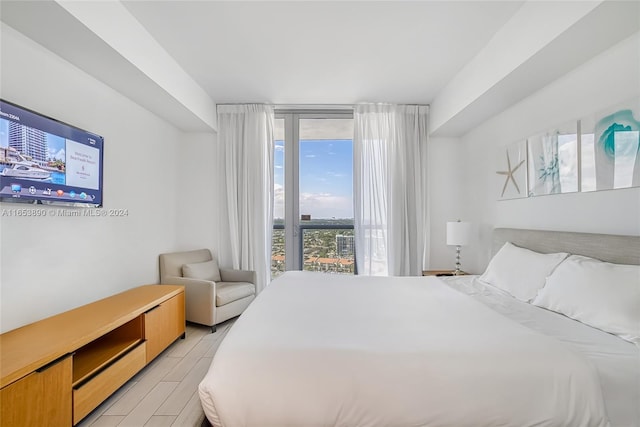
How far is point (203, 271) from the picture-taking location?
3467 millimetres

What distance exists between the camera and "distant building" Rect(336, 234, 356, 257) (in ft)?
13.5

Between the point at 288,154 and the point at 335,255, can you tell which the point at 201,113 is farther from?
the point at 335,255

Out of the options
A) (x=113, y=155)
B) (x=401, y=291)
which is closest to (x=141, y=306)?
(x=113, y=155)

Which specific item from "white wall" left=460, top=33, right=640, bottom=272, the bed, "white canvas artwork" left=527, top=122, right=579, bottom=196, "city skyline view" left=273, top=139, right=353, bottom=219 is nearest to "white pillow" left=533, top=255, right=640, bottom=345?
the bed

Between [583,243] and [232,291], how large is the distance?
3144 millimetres

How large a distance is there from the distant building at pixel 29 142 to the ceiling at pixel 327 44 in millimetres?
600

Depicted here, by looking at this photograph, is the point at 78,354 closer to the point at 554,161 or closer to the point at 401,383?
the point at 401,383

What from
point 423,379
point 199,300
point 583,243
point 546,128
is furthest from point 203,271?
point 546,128

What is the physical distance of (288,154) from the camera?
4.09m

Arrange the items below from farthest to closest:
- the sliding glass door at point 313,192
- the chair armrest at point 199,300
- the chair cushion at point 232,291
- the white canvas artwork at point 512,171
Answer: the sliding glass door at point 313,192
the chair cushion at point 232,291
the chair armrest at point 199,300
the white canvas artwork at point 512,171

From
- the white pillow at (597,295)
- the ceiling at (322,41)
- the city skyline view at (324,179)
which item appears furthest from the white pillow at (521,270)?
the city skyline view at (324,179)

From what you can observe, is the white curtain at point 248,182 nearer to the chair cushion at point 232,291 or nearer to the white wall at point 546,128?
the chair cushion at point 232,291

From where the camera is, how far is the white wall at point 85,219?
1768 millimetres

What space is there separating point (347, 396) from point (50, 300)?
6.97 ft
